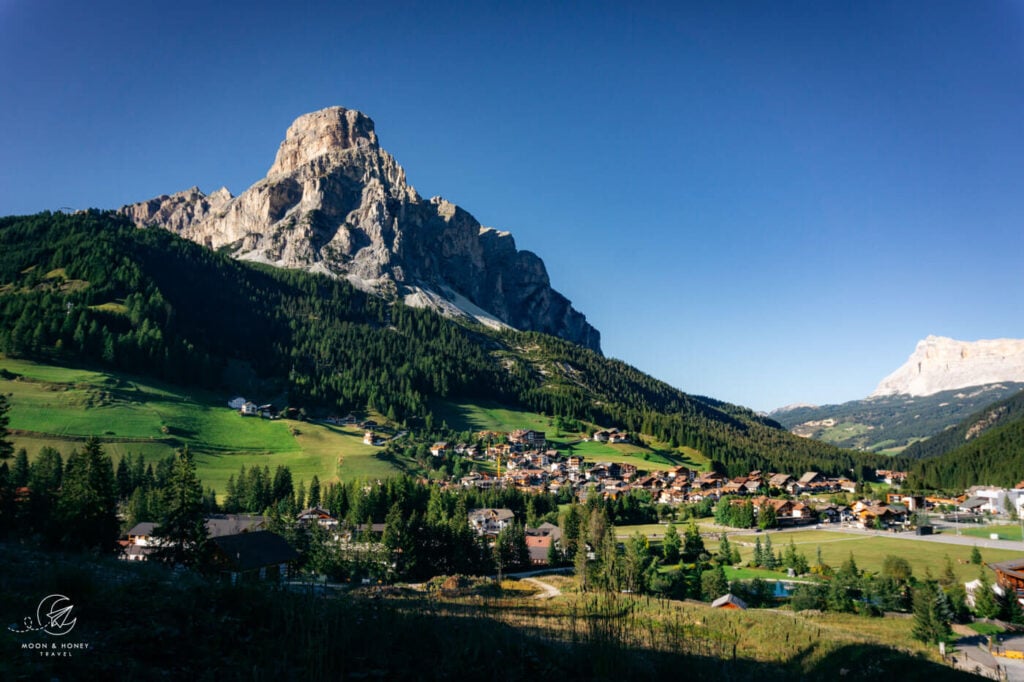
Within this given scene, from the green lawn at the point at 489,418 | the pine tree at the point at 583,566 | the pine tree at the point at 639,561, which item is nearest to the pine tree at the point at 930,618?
the pine tree at the point at 639,561

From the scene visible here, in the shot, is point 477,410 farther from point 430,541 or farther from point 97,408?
point 430,541

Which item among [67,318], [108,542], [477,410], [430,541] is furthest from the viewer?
[477,410]

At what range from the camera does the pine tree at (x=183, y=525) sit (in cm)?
3200

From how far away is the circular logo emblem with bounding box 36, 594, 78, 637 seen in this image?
20.9 ft

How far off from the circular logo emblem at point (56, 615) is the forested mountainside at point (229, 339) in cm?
12220

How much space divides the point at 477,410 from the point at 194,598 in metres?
152

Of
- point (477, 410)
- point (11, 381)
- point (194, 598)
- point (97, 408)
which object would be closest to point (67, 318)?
point (11, 381)

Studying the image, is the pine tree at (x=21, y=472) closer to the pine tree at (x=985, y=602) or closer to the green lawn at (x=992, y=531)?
the pine tree at (x=985, y=602)

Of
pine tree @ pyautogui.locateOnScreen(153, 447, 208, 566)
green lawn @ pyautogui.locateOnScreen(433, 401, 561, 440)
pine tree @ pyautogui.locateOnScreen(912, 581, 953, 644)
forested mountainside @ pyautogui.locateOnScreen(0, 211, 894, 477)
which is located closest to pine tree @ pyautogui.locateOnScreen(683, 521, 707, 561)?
pine tree @ pyautogui.locateOnScreen(912, 581, 953, 644)

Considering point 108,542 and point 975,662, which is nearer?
point 975,662

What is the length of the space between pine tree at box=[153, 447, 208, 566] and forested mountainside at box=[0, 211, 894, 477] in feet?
304

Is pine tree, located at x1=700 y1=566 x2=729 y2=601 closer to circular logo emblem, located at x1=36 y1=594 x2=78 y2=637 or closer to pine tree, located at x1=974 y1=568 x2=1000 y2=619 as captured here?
pine tree, located at x1=974 y1=568 x2=1000 y2=619

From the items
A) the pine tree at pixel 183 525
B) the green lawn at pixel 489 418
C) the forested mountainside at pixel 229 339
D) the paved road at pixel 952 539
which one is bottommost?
the paved road at pixel 952 539

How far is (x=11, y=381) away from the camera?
87062mm
